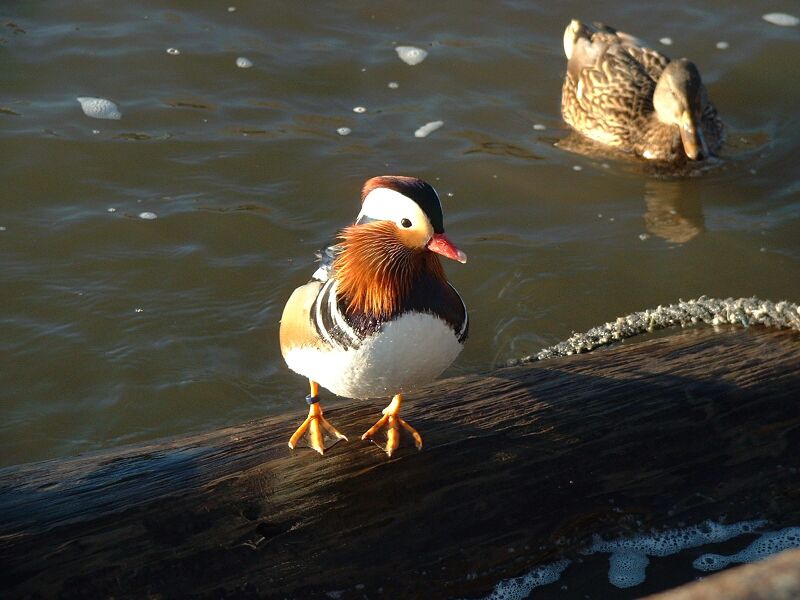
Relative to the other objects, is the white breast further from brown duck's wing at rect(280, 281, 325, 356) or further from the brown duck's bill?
the brown duck's bill

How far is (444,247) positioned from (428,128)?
4834 millimetres

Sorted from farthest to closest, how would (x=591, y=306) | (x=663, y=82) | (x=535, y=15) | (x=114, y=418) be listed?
(x=535, y=15), (x=663, y=82), (x=591, y=306), (x=114, y=418)

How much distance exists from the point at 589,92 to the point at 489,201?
70.3 inches

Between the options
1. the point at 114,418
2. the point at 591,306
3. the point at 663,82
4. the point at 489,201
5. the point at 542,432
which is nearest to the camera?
the point at 542,432

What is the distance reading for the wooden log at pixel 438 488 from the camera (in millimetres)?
3180

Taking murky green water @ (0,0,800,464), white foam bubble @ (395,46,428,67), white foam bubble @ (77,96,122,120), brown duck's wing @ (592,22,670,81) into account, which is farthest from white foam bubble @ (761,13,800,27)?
white foam bubble @ (77,96,122,120)

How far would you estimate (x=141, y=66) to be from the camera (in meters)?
8.31

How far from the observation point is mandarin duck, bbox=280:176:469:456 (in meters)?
3.35

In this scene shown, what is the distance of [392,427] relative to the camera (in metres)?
3.74

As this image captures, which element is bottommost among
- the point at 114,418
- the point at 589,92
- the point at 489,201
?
the point at 114,418

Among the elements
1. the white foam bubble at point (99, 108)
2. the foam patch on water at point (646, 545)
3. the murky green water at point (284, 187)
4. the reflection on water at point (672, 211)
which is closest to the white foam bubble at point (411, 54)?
the murky green water at point (284, 187)

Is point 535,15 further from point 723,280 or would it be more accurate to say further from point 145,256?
point 145,256

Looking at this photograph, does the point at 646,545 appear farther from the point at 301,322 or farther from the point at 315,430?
the point at 301,322

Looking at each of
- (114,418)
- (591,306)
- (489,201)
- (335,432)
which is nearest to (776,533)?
(335,432)
